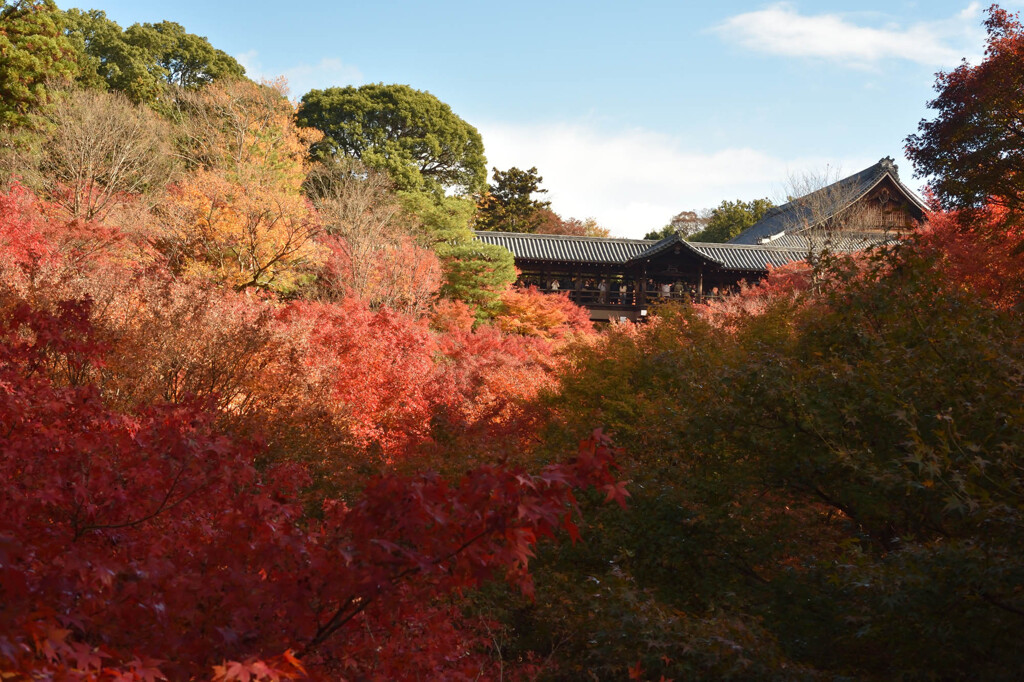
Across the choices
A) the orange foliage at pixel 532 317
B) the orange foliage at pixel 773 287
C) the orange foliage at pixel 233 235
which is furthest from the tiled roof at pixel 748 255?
the orange foliage at pixel 233 235

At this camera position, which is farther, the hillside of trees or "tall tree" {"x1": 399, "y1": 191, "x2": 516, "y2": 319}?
"tall tree" {"x1": 399, "y1": 191, "x2": 516, "y2": 319}

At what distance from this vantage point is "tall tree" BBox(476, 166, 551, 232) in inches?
1699

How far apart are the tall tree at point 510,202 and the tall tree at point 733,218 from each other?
45.6 ft

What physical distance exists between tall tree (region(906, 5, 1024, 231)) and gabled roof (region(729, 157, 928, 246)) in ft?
24.9

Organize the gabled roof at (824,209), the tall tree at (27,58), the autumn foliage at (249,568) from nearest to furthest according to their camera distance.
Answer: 1. the autumn foliage at (249,568)
2. the tall tree at (27,58)
3. the gabled roof at (824,209)

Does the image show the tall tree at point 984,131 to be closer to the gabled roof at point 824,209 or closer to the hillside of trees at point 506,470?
the hillside of trees at point 506,470

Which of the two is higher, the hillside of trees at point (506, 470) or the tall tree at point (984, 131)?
the tall tree at point (984, 131)

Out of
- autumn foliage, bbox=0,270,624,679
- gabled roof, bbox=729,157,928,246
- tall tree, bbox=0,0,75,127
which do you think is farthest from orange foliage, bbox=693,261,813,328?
tall tree, bbox=0,0,75,127

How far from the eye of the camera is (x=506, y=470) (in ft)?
9.52

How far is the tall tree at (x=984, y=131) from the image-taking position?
1296 centimetres

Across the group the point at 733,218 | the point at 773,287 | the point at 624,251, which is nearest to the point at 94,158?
the point at 624,251

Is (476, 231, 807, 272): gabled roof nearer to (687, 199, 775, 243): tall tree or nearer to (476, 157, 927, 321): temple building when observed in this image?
(476, 157, 927, 321): temple building

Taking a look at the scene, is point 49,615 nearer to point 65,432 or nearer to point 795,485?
point 65,432

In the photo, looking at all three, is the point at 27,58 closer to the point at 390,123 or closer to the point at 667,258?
the point at 390,123
